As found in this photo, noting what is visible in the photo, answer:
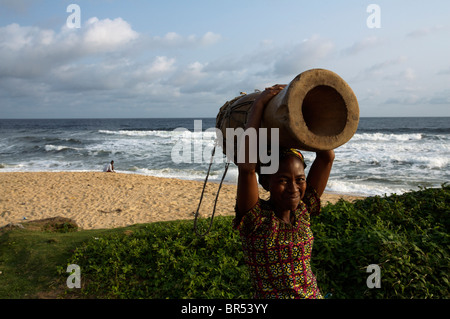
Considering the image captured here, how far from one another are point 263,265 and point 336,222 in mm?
2909

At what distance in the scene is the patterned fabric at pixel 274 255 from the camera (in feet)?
5.99

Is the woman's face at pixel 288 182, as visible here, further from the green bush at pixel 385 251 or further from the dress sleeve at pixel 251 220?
the green bush at pixel 385 251

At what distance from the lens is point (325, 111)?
1.69 metres

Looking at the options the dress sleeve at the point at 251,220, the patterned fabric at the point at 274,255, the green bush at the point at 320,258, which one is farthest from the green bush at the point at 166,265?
the dress sleeve at the point at 251,220

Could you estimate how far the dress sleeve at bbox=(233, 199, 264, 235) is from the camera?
1811mm

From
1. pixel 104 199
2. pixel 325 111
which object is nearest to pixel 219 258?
pixel 325 111

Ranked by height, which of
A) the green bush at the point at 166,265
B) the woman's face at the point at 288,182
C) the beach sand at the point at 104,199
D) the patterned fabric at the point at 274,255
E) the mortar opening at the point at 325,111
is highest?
the mortar opening at the point at 325,111

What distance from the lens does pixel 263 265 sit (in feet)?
6.04

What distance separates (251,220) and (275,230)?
153 millimetres

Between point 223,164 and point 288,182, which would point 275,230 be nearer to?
point 288,182

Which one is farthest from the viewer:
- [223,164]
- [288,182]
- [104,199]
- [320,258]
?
[223,164]

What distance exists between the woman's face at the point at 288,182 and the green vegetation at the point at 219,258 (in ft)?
5.85

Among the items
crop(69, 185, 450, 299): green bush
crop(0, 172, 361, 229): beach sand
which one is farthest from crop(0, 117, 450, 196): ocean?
crop(69, 185, 450, 299): green bush
